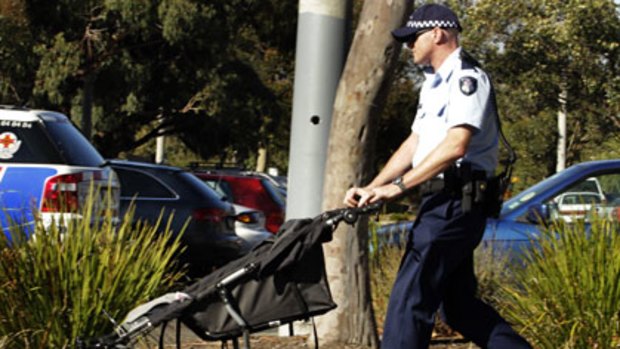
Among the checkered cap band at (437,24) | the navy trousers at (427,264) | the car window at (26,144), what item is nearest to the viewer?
the navy trousers at (427,264)

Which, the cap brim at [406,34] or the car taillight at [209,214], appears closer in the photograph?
the cap brim at [406,34]

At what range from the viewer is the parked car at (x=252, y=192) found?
1556 cm

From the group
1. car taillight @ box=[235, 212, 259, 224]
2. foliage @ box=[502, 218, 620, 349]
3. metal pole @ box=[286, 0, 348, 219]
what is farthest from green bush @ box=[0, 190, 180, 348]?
car taillight @ box=[235, 212, 259, 224]

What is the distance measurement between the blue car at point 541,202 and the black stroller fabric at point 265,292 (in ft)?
13.8

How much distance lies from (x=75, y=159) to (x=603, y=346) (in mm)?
4812

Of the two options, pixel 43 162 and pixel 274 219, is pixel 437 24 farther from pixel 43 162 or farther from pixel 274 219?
pixel 274 219

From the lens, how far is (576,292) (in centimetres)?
666

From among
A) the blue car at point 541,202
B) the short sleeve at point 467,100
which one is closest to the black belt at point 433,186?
the short sleeve at point 467,100

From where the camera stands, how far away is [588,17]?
29.5 meters

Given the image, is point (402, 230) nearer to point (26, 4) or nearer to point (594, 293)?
point (594, 293)

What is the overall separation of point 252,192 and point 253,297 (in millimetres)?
10946

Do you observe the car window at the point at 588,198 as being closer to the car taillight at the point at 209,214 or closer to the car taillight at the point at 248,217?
the car taillight at the point at 209,214

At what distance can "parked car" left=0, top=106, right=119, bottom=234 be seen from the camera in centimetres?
923

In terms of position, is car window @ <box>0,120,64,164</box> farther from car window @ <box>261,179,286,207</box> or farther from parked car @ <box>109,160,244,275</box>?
car window @ <box>261,179,286,207</box>
